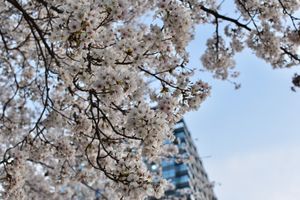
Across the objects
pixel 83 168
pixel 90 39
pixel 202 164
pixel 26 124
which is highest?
pixel 202 164

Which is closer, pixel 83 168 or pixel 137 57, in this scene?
pixel 137 57

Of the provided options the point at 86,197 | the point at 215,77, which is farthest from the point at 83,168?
the point at 86,197

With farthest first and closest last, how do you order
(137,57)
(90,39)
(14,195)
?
(14,195), (137,57), (90,39)

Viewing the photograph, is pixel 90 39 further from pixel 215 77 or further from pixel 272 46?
pixel 215 77

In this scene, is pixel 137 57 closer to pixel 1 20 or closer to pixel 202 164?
pixel 1 20

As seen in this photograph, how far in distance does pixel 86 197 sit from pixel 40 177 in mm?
2122

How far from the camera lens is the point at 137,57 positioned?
345 centimetres

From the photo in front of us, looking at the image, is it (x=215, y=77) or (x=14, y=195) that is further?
(x=215, y=77)

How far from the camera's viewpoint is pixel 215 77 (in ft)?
24.8


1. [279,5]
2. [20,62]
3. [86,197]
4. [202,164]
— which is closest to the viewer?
[279,5]

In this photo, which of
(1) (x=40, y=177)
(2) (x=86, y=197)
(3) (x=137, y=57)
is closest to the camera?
(3) (x=137, y=57)

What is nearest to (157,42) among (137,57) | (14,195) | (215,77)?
(137,57)

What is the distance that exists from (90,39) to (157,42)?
1017 mm

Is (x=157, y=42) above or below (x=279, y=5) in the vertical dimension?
below
